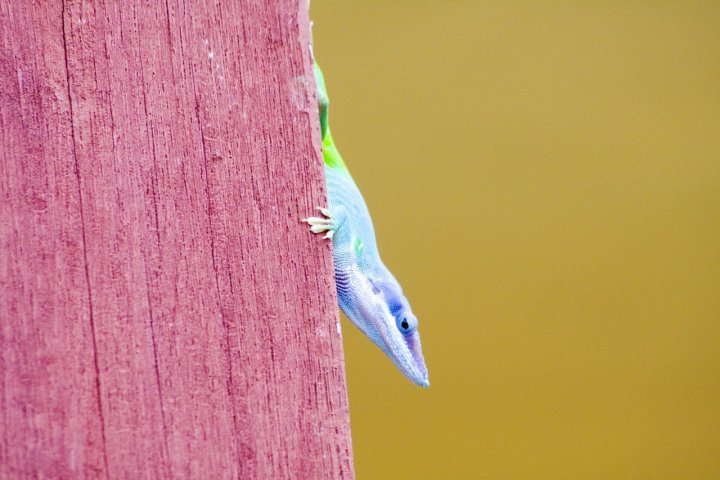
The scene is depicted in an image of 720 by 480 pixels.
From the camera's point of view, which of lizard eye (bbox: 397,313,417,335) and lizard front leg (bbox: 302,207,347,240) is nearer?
lizard front leg (bbox: 302,207,347,240)

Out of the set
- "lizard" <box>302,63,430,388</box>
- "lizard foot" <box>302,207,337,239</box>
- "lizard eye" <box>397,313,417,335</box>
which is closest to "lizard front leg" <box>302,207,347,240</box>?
"lizard foot" <box>302,207,337,239</box>

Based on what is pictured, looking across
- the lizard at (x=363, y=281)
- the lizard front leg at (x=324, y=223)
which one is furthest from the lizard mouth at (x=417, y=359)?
the lizard front leg at (x=324, y=223)

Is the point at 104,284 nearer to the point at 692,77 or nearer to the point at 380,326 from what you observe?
the point at 380,326

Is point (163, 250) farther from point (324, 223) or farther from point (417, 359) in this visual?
point (417, 359)

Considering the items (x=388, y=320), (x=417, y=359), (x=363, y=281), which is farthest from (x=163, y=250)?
(x=417, y=359)

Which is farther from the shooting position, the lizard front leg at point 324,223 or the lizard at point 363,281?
the lizard at point 363,281

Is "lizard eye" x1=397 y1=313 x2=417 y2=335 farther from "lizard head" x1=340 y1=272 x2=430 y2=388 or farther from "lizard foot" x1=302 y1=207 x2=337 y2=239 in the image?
"lizard foot" x1=302 y1=207 x2=337 y2=239

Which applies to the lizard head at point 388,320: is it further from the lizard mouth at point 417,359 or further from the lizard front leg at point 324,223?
the lizard front leg at point 324,223
